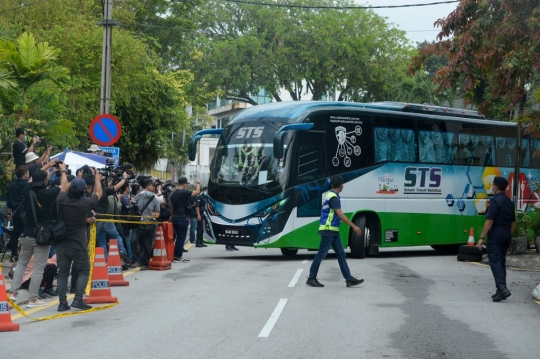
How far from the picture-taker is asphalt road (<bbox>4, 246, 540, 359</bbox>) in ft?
29.8

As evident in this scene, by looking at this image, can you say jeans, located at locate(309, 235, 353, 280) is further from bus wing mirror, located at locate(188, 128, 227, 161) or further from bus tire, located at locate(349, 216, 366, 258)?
bus wing mirror, located at locate(188, 128, 227, 161)

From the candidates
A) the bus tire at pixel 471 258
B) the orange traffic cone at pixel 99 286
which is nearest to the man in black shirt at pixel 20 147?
the orange traffic cone at pixel 99 286

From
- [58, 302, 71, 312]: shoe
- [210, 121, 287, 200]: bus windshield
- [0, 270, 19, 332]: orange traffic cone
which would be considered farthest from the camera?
[210, 121, 287, 200]: bus windshield

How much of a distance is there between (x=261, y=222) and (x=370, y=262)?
2.86 meters

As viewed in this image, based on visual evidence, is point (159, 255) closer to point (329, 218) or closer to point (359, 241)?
point (329, 218)

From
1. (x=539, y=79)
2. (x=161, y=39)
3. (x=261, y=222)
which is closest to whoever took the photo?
(x=261, y=222)

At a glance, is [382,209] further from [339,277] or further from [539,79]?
[539,79]

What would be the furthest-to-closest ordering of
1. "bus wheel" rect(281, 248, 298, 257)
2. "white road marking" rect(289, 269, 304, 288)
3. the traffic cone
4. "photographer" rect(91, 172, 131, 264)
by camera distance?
the traffic cone, "bus wheel" rect(281, 248, 298, 257), "photographer" rect(91, 172, 131, 264), "white road marking" rect(289, 269, 304, 288)

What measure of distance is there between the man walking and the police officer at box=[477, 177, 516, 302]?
610 cm

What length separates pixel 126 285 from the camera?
14.9 metres

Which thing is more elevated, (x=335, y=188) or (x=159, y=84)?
(x=159, y=84)

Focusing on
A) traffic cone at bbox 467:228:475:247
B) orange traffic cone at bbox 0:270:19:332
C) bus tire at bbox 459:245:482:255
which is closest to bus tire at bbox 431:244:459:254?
traffic cone at bbox 467:228:475:247

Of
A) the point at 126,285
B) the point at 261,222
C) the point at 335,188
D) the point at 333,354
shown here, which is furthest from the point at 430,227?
the point at 333,354

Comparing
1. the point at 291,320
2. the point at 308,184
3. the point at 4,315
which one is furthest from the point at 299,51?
the point at 4,315
